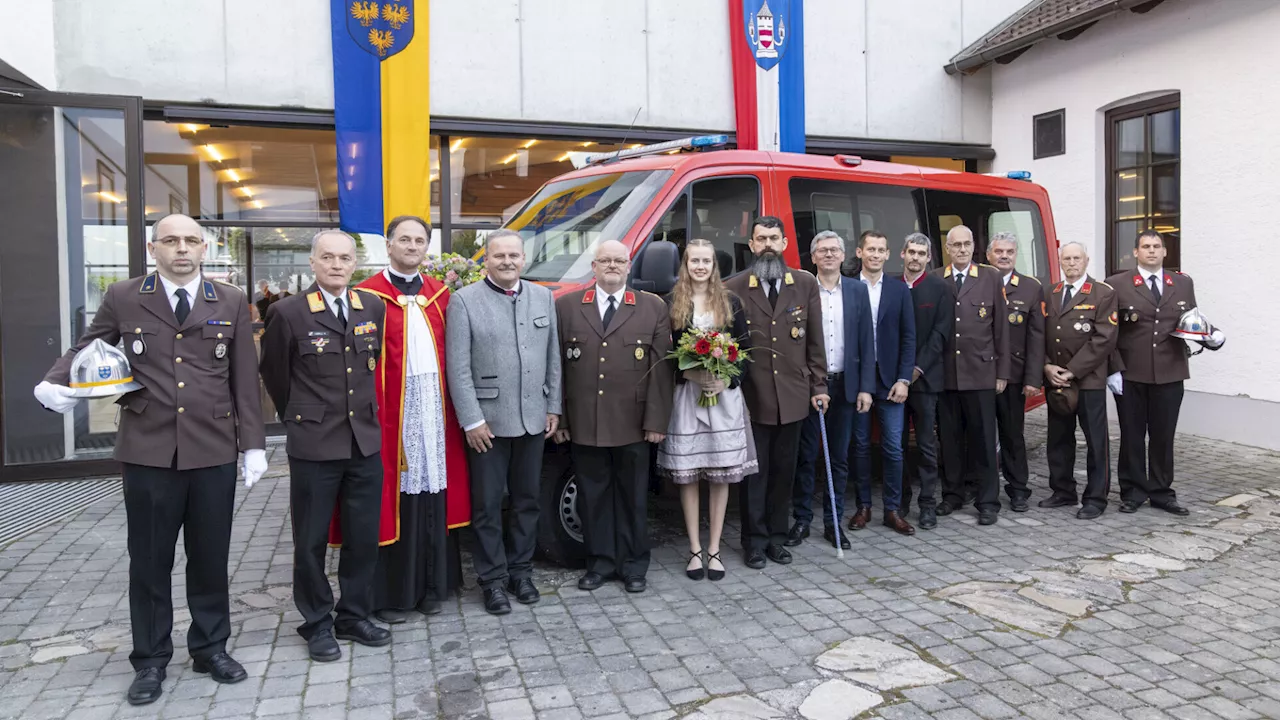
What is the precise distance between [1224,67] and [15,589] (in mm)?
10791

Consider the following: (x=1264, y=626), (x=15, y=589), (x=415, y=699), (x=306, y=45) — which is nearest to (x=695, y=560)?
(x=415, y=699)

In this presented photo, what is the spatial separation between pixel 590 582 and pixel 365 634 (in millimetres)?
1245

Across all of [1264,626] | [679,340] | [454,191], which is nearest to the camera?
[1264,626]

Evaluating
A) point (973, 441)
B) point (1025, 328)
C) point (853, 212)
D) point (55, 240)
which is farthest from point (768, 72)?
point (55, 240)

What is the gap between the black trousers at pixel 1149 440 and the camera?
257 inches

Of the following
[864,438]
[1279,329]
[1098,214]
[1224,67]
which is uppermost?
[1224,67]

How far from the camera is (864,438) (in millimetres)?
6020

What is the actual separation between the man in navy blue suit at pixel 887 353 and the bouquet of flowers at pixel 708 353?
1.31 m

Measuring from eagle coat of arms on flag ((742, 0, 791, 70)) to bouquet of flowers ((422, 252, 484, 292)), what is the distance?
6712 mm

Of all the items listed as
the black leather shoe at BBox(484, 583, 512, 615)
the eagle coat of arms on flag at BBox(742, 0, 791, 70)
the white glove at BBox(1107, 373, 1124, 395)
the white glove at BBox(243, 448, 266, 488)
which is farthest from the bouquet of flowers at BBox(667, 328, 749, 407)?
the eagle coat of arms on flag at BBox(742, 0, 791, 70)

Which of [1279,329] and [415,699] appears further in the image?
[1279,329]

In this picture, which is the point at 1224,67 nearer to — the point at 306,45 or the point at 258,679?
the point at 306,45

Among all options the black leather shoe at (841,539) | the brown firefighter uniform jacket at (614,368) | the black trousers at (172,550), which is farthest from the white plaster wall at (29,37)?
the black leather shoe at (841,539)

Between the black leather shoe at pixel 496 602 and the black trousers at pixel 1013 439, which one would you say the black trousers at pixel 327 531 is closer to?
the black leather shoe at pixel 496 602
